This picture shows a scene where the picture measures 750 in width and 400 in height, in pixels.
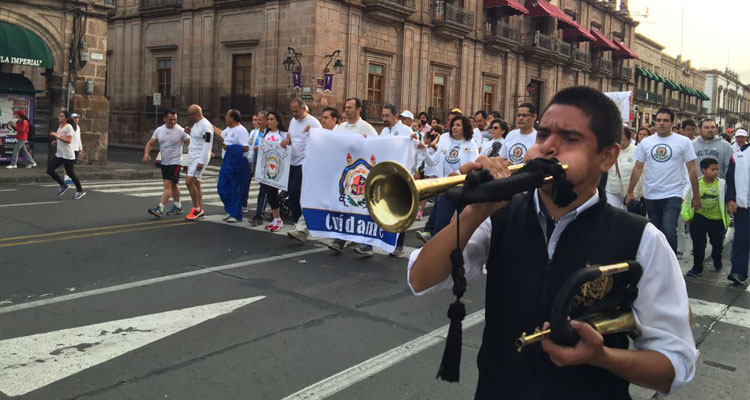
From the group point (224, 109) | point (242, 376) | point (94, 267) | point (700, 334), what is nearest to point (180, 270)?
point (94, 267)

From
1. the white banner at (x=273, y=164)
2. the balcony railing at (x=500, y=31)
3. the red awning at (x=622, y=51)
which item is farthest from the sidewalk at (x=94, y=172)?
the red awning at (x=622, y=51)

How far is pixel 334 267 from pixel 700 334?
12.2ft

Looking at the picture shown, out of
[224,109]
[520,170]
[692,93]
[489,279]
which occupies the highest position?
[692,93]

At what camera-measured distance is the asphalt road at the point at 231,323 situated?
3816mm

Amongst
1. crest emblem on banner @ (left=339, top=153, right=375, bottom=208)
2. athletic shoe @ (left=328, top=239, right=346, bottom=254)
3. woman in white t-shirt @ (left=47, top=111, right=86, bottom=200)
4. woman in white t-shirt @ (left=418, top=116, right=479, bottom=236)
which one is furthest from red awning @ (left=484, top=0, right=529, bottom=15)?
athletic shoe @ (left=328, top=239, right=346, bottom=254)

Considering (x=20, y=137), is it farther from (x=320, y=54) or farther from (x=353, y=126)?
(x=353, y=126)

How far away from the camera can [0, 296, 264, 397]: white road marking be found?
379 centimetres

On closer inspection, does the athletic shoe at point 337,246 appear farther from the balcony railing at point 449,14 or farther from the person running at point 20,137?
the balcony railing at point 449,14

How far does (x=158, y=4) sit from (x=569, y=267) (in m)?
30.1

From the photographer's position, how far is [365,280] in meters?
6.58

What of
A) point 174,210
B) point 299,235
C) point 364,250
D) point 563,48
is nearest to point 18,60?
point 174,210

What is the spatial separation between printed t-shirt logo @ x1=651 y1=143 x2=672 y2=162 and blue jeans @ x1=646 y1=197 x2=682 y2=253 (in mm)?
479

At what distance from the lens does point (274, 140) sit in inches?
390

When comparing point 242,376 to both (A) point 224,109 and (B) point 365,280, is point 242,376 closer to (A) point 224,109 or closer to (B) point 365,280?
(B) point 365,280
